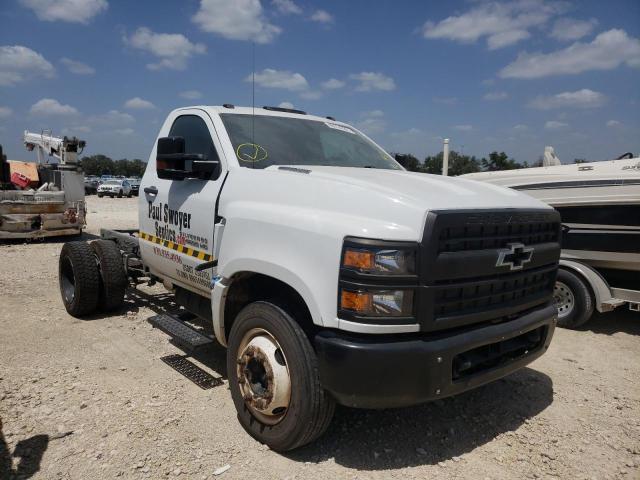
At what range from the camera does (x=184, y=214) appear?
3.85 meters

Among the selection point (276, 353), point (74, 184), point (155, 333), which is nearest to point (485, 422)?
point (276, 353)

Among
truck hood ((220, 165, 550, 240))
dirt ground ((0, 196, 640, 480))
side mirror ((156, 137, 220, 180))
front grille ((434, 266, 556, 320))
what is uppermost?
side mirror ((156, 137, 220, 180))

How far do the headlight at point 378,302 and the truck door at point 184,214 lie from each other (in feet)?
4.92

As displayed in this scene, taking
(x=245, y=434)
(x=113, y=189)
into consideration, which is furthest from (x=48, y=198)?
(x=113, y=189)

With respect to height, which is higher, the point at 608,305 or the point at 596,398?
the point at 608,305

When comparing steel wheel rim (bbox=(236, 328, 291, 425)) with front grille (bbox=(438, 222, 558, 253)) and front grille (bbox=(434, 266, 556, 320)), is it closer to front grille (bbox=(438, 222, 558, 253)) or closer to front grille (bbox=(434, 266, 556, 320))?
front grille (bbox=(434, 266, 556, 320))

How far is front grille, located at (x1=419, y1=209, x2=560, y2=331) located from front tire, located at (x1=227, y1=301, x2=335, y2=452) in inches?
27.4

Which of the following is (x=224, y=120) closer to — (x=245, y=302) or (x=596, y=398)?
(x=245, y=302)

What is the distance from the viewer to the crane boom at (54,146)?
12.1 meters

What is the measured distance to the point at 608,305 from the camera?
5.34 metres

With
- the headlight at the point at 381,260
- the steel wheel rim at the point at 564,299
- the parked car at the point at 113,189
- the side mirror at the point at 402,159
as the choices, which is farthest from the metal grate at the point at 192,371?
the parked car at the point at 113,189

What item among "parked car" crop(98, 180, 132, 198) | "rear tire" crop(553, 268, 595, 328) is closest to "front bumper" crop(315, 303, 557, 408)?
"rear tire" crop(553, 268, 595, 328)

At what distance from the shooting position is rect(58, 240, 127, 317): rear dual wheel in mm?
5145

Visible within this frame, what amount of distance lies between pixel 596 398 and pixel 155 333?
4.10 metres
